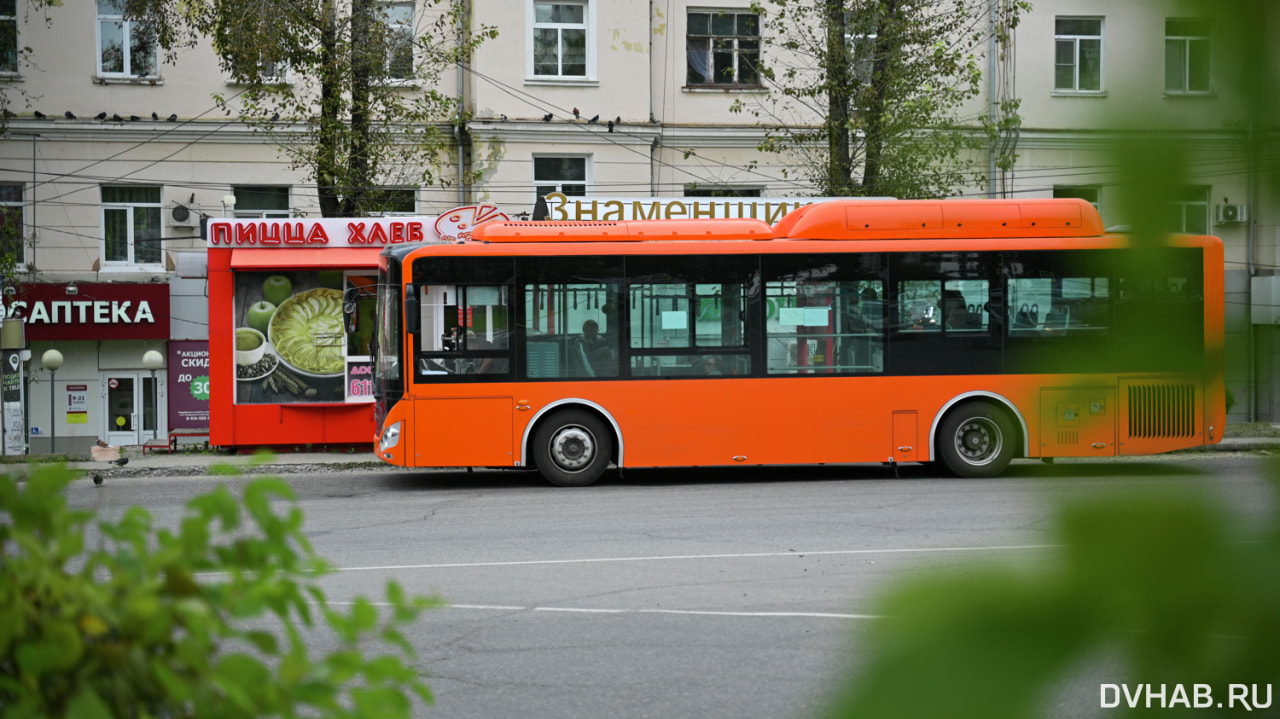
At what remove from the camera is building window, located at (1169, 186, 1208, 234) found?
0.56m

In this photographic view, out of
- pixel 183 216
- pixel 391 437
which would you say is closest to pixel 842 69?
pixel 391 437

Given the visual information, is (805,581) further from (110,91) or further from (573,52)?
(110,91)

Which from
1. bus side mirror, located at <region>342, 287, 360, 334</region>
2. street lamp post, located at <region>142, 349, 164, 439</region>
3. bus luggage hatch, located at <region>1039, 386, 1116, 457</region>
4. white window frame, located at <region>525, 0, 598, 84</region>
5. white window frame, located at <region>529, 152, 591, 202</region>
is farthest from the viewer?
white window frame, located at <region>529, 152, 591, 202</region>

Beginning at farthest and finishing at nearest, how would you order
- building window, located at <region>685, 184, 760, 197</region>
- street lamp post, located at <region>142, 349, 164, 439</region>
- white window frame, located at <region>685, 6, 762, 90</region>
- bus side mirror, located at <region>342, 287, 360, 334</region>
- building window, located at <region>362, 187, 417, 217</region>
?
building window, located at <region>685, 184, 760, 197</region>
white window frame, located at <region>685, 6, 762, 90</region>
street lamp post, located at <region>142, 349, 164, 439</region>
building window, located at <region>362, 187, 417, 217</region>
bus side mirror, located at <region>342, 287, 360, 334</region>

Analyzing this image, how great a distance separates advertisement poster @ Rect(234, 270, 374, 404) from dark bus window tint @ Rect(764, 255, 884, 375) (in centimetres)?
703

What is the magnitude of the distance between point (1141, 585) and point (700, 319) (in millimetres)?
12385

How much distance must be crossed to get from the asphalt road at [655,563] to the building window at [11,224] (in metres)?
7.51

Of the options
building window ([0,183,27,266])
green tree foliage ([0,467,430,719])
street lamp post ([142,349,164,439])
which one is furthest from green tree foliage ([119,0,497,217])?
green tree foliage ([0,467,430,719])

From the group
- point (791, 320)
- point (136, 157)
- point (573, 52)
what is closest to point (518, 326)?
point (791, 320)

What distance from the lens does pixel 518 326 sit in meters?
12.8

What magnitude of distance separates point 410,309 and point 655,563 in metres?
5.46

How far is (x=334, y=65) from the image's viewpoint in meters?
17.4

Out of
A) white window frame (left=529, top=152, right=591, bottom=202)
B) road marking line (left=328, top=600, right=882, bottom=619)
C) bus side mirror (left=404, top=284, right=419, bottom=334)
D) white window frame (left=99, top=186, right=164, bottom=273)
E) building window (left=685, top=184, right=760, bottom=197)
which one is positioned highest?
white window frame (left=529, top=152, right=591, bottom=202)

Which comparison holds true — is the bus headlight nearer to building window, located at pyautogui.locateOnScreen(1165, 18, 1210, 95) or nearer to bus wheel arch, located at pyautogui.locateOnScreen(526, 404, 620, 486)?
bus wheel arch, located at pyautogui.locateOnScreen(526, 404, 620, 486)
